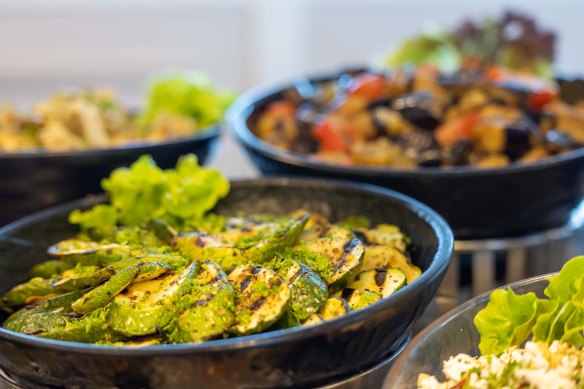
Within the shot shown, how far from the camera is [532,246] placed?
4.13 feet

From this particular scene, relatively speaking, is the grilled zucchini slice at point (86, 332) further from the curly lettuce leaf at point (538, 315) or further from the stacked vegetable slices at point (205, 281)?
the curly lettuce leaf at point (538, 315)

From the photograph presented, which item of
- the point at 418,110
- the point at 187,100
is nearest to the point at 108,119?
the point at 187,100

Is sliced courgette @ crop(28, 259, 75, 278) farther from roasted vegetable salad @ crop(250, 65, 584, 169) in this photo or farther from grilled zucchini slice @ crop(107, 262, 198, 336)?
roasted vegetable salad @ crop(250, 65, 584, 169)

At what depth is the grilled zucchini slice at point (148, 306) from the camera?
0.79 meters

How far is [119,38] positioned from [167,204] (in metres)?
2.82

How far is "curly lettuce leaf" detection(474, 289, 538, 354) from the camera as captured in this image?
2.55ft

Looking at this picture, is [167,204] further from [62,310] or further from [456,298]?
[456,298]

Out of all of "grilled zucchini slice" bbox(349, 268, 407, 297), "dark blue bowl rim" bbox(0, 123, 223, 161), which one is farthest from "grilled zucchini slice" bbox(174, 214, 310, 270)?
"dark blue bowl rim" bbox(0, 123, 223, 161)

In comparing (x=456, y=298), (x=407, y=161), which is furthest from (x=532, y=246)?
(x=407, y=161)

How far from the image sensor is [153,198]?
1.18m

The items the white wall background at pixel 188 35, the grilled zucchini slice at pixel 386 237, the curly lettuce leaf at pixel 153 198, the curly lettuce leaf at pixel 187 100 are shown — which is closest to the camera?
the grilled zucchini slice at pixel 386 237

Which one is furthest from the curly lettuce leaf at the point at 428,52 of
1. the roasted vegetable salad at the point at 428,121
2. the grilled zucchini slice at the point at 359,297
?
the grilled zucchini slice at the point at 359,297

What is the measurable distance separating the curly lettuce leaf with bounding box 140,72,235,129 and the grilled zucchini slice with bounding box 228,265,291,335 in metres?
1.00

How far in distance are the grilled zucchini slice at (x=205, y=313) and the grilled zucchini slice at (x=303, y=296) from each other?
0.06 meters
